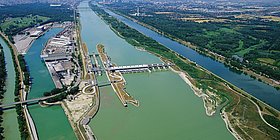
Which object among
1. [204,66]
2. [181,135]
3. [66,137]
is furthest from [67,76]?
[204,66]

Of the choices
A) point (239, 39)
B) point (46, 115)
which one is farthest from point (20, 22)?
point (239, 39)

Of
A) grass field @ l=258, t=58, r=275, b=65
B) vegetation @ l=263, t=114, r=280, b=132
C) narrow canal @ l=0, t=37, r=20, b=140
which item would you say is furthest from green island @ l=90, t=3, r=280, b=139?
narrow canal @ l=0, t=37, r=20, b=140

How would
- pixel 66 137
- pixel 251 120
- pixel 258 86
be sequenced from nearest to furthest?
pixel 66 137
pixel 251 120
pixel 258 86

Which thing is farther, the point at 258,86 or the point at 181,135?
the point at 258,86

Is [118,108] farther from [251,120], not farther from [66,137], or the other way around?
[251,120]

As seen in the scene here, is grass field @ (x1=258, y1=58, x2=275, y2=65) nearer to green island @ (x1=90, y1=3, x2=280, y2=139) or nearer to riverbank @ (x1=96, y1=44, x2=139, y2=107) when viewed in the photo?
green island @ (x1=90, y1=3, x2=280, y2=139)

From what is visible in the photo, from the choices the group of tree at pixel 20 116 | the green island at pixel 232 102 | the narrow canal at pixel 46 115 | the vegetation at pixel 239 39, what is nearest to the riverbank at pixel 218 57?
the vegetation at pixel 239 39
